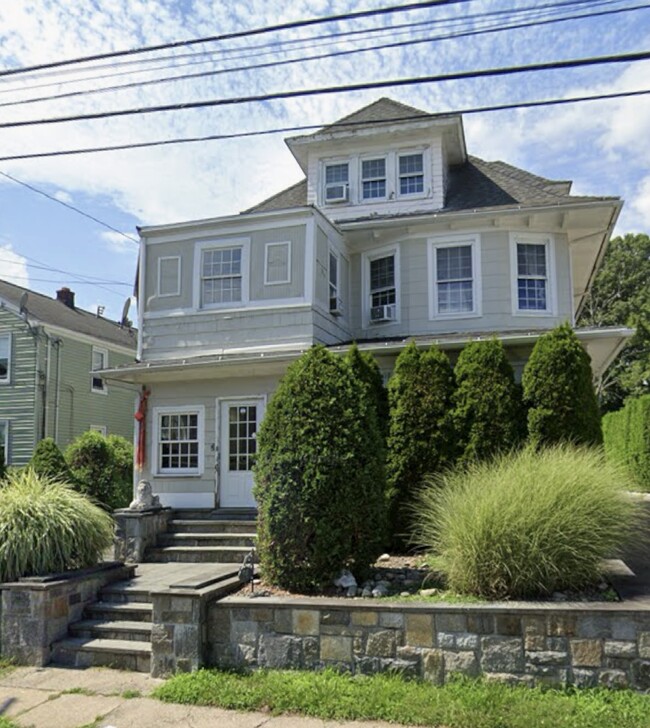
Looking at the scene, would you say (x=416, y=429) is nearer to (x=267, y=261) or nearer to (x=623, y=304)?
(x=267, y=261)

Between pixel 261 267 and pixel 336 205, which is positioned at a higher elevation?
pixel 336 205

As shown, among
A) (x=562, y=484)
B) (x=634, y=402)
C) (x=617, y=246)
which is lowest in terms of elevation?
(x=562, y=484)

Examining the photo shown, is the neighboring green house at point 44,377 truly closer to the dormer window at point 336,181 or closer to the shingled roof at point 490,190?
the shingled roof at point 490,190

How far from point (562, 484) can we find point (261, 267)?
6749 mm

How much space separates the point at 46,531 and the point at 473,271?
25.8 feet

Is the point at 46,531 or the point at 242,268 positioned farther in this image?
the point at 242,268

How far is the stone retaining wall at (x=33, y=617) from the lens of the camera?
20.4 feet

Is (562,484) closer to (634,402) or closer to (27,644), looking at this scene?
(27,644)

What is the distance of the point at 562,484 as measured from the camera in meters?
5.73

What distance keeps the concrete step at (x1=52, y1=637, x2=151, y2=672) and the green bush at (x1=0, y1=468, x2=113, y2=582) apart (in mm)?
835

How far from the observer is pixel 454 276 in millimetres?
11430

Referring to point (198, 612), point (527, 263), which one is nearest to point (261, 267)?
point (527, 263)

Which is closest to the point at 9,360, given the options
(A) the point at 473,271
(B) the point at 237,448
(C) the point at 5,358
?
(C) the point at 5,358

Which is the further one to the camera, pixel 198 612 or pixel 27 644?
pixel 27 644
